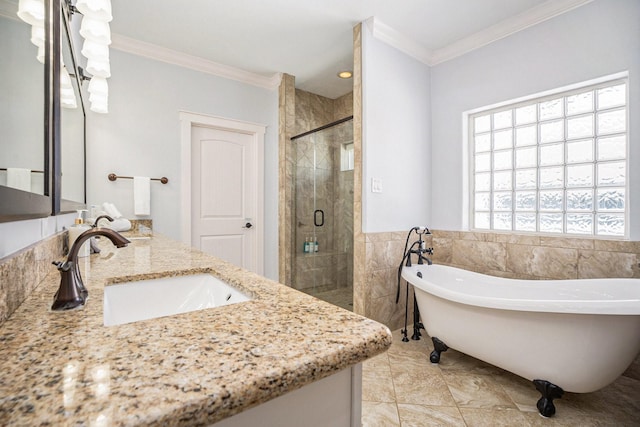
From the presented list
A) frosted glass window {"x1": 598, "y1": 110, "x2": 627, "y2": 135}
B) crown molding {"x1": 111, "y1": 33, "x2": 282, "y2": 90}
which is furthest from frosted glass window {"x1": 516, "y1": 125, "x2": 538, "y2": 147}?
crown molding {"x1": 111, "y1": 33, "x2": 282, "y2": 90}

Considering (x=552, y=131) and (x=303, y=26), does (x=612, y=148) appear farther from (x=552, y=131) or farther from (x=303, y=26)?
(x=303, y=26)

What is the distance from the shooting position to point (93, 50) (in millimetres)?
1617

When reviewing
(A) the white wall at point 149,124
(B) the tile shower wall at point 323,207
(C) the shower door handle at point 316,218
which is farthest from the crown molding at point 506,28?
(A) the white wall at point 149,124

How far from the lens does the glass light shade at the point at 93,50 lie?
160cm

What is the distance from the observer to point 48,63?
0.75 meters

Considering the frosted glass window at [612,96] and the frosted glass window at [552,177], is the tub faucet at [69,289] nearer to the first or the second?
the frosted glass window at [552,177]

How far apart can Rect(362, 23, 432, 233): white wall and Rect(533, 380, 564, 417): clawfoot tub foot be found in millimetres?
1439

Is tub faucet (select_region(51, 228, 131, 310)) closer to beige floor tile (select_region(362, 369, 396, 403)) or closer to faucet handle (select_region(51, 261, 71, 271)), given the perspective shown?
faucet handle (select_region(51, 261, 71, 271))

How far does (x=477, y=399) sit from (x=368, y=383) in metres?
0.61

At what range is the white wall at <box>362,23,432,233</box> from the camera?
2516 mm

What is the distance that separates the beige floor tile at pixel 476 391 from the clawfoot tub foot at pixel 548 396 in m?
0.13

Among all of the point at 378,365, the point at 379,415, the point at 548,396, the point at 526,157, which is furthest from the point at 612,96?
the point at 379,415

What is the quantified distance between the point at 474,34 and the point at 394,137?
113 cm

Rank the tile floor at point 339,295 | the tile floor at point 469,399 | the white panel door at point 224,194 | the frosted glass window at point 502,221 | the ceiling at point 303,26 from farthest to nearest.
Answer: the white panel door at point 224,194 < the tile floor at point 339,295 < the frosted glass window at point 502,221 < the ceiling at point 303,26 < the tile floor at point 469,399
